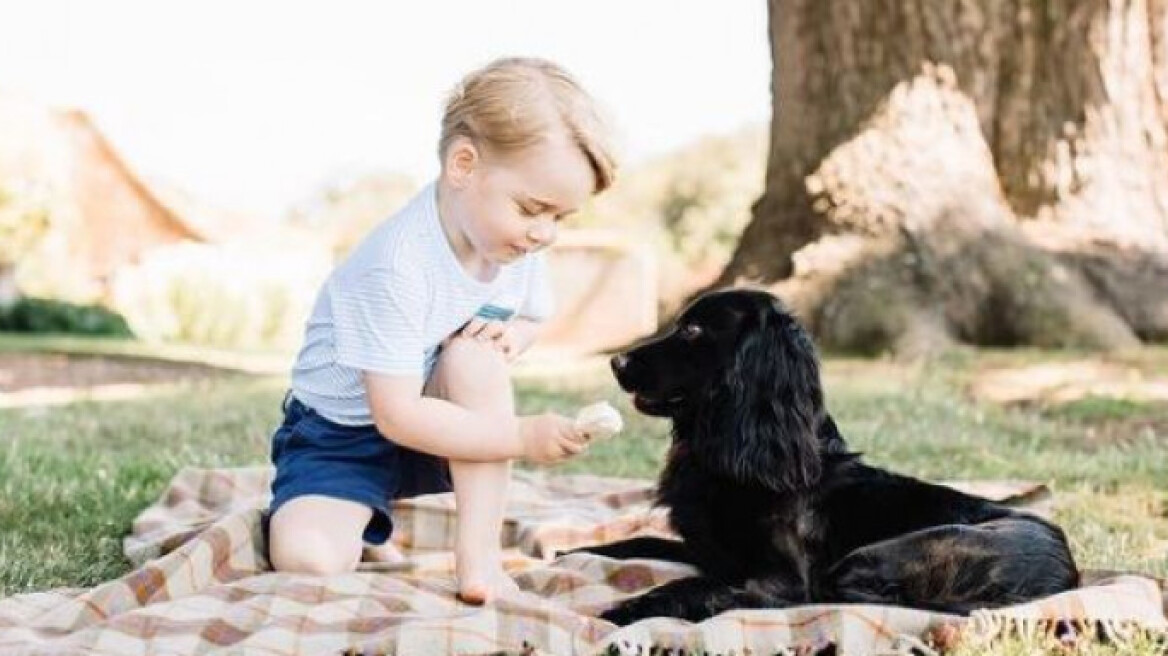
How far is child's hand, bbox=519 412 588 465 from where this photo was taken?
3.45 meters

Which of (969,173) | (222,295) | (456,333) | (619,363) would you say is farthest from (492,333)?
(222,295)

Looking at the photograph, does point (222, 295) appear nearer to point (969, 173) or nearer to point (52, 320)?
point (52, 320)

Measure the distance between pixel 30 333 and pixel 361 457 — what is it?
50.5 ft

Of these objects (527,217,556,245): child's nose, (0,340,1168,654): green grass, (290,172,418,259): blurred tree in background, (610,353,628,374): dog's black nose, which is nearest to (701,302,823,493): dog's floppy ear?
(610,353,628,374): dog's black nose

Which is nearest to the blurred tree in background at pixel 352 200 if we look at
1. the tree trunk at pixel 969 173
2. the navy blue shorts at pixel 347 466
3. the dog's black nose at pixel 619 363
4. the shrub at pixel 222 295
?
the shrub at pixel 222 295

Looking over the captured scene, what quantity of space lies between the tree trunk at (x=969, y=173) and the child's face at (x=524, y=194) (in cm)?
552

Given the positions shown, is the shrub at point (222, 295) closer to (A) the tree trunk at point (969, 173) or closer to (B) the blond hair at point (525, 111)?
(A) the tree trunk at point (969, 173)

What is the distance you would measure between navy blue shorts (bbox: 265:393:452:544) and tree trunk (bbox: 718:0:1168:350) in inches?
→ 203

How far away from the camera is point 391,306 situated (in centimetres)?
367

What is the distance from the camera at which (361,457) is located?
4.04m

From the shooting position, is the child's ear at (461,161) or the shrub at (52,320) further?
the shrub at (52,320)

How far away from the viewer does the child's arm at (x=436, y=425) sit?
3.64 metres

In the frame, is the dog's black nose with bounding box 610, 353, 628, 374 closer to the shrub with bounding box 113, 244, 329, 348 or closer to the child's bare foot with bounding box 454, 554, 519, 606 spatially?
the child's bare foot with bounding box 454, 554, 519, 606

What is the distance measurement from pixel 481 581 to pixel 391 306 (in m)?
0.65
